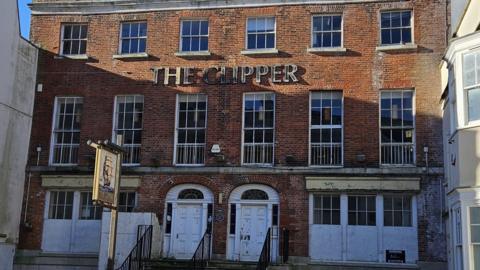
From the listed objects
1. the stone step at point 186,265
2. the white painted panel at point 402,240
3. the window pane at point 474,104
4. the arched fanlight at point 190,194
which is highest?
the window pane at point 474,104

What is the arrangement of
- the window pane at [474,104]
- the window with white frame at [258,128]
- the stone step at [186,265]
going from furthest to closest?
1. the window with white frame at [258,128]
2. the stone step at [186,265]
3. the window pane at [474,104]

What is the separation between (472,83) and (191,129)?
9.62m

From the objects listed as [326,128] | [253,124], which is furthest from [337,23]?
[253,124]

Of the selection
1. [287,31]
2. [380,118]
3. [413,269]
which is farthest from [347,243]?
[287,31]

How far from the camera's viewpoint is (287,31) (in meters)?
21.7

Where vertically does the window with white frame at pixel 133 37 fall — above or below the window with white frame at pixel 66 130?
above

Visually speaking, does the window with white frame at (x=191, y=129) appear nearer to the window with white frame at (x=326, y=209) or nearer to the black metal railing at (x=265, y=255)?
the black metal railing at (x=265, y=255)

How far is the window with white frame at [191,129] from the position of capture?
21.7 meters

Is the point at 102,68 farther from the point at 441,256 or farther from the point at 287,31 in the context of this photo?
the point at 441,256

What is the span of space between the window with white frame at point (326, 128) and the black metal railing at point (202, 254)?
13.6ft

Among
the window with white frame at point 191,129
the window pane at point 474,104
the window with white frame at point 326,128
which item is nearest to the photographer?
the window pane at point 474,104

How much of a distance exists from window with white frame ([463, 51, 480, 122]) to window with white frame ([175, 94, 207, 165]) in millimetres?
9043

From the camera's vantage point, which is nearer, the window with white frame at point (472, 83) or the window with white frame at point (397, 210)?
the window with white frame at point (472, 83)

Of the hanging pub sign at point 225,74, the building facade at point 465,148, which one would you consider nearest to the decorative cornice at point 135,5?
the hanging pub sign at point 225,74
